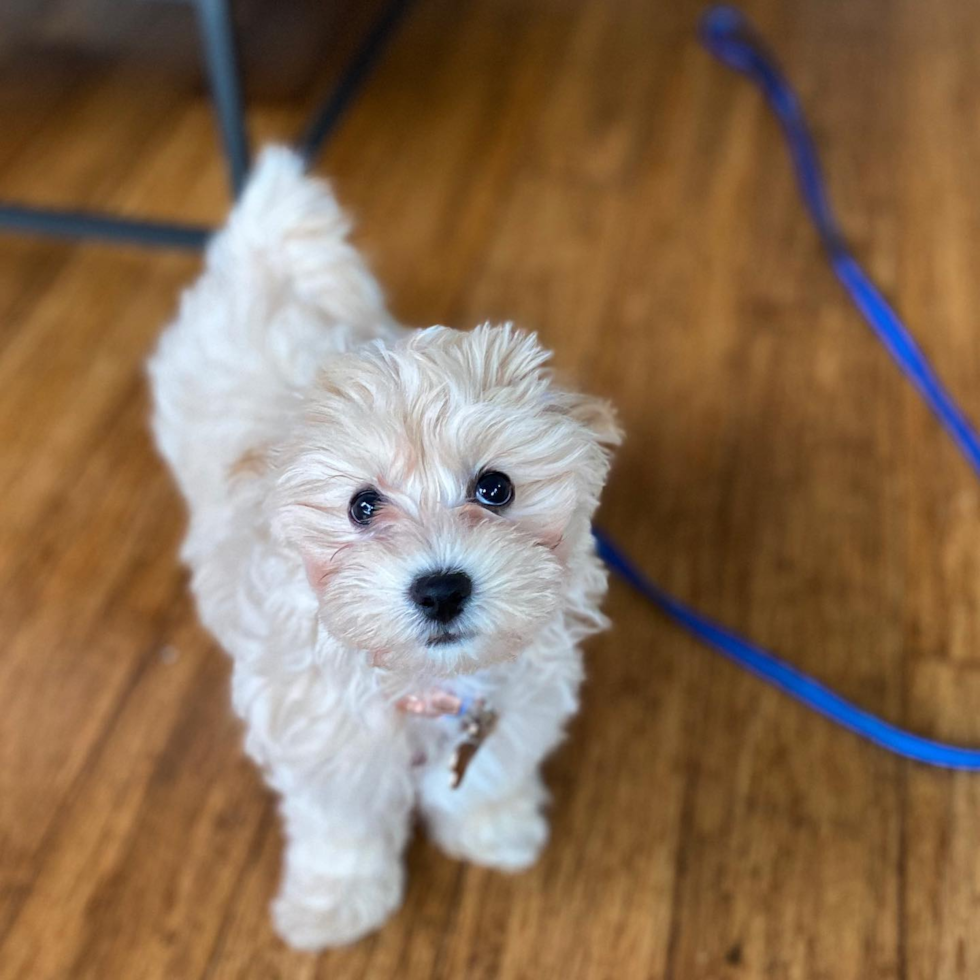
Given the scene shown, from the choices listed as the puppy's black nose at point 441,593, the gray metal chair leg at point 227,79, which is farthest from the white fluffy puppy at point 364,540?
the gray metal chair leg at point 227,79

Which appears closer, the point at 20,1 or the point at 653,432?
the point at 653,432

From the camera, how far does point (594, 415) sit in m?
0.99

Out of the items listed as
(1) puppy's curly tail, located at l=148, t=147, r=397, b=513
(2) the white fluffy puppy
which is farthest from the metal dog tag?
(1) puppy's curly tail, located at l=148, t=147, r=397, b=513

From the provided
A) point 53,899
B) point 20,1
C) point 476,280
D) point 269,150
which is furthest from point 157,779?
point 20,1

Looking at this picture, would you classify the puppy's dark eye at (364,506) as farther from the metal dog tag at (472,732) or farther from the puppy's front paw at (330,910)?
the puppy's front paw at (330,910)

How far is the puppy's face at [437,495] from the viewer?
0.86 meters

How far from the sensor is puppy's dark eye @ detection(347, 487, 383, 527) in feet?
3.01

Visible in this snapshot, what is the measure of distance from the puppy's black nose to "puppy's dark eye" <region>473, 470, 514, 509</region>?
0.30 feet

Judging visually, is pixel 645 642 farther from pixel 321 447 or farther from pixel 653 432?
pixel 321 447

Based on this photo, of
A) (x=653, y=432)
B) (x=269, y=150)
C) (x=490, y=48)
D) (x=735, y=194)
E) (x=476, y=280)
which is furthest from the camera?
(x=490, y=48)

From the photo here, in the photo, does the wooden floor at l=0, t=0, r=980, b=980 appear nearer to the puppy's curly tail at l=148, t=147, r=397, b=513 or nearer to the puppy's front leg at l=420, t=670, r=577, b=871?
the puppy's front leg at l=420, t=670, r=577, b=871

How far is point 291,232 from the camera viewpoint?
1.31 metres

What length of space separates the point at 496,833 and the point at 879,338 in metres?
1.16

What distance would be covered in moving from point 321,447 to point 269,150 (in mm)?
629
